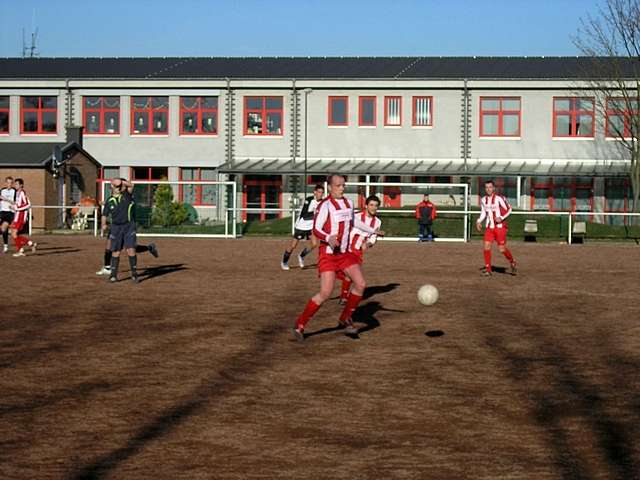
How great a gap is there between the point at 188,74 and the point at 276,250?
26.0m

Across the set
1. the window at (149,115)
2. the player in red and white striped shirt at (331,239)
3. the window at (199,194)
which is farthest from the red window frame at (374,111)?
the player in red and white striped shirt at (331,239)

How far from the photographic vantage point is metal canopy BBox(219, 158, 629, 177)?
56.0 metres

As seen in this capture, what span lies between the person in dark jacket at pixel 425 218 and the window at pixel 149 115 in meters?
19.1

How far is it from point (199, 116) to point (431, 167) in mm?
11706

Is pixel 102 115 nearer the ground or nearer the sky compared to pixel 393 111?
nearer the ground

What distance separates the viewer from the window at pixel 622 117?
54844 mm

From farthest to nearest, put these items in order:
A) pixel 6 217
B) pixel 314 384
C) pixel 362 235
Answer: pixel 6 217
pixel 362 235
pixel 314 384

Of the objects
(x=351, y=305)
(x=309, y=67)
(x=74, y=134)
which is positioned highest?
(x=309, y=67)

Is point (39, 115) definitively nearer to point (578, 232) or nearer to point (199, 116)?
point (199, 116)

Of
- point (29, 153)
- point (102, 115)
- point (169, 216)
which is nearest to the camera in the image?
point (169, 216)

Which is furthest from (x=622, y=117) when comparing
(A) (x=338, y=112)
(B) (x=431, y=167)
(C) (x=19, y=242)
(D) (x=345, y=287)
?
(D) (x=345, y=287)

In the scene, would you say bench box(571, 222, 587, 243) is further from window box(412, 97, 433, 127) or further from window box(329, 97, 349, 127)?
window box(329, 97, 349, 127)

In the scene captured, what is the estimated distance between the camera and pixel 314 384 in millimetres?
11398

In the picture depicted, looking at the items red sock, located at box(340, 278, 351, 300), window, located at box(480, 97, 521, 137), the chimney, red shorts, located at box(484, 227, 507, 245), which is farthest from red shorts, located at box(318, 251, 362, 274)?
the chimney
